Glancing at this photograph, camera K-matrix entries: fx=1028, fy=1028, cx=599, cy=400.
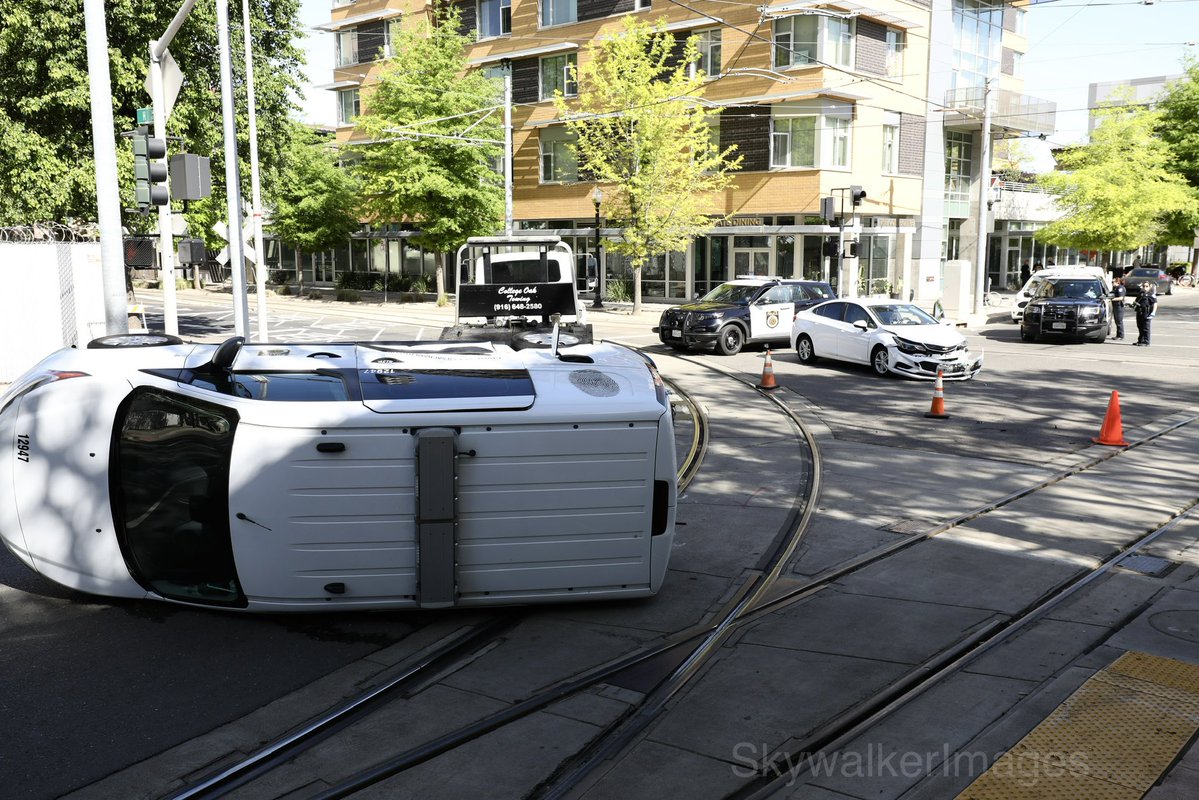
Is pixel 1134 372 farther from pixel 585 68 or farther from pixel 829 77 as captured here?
pixel 585 68

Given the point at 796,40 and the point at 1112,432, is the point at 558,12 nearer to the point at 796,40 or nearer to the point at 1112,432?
the point at 796,40

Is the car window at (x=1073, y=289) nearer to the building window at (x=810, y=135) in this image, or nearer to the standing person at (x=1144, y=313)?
the standing person at (x=1144, y=313)

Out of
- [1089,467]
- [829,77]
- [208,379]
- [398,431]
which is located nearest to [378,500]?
[398,431]

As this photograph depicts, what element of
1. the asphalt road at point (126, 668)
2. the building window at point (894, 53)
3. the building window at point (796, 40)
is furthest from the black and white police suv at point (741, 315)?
the building window at point (894, 53)

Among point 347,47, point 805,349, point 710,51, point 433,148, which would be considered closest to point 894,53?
point 710,51

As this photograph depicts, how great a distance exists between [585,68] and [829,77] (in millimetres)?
9582

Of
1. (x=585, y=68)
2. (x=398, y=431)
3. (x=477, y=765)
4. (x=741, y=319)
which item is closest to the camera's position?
(x=477, y=765)

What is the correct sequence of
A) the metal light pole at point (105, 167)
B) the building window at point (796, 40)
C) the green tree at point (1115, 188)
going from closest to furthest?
the metal light pole at point (105, 167), the building window at point (796, 40), the green tree at point (1115, 188)

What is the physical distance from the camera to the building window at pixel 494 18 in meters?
48.3

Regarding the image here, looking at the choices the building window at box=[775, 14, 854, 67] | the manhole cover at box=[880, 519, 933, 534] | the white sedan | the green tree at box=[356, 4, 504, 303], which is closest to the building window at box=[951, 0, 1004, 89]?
the building window at box=[775, 14, 854, 67]

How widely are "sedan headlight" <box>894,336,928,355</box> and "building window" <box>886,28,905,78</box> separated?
1022 inches

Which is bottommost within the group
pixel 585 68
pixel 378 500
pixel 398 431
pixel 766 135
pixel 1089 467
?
pixel 1089 467

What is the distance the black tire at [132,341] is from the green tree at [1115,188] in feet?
131

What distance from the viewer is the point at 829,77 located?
3844 cm
